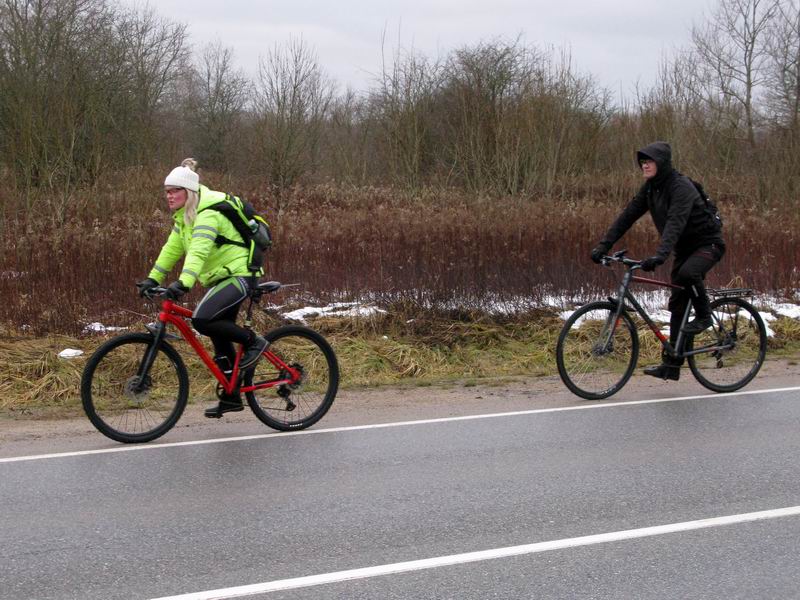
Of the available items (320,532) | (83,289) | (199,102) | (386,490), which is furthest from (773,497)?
(199,102)

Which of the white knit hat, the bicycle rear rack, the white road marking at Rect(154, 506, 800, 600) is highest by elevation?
the white knit hat

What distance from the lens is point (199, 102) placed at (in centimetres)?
3488

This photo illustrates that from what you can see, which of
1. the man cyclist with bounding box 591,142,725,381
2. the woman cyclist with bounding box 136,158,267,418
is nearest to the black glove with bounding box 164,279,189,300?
the woman cyclist with bounding box 136,158,267,418

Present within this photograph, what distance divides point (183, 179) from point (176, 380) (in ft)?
4.97

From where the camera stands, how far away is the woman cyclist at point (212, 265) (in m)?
6.66

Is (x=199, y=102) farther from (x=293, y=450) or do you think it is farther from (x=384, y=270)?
(x=293, y=450)

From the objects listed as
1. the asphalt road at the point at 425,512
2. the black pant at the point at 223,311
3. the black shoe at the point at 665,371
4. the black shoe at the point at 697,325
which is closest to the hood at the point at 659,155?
the black shoe at the point at 697,325

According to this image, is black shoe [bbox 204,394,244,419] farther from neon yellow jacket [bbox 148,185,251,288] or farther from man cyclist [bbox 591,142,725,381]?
man cyclist [bbox 591,142,725,381]

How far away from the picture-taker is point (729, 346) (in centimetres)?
883

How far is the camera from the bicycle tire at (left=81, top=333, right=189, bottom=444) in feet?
22.1

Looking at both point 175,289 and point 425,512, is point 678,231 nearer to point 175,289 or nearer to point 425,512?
point 425,512

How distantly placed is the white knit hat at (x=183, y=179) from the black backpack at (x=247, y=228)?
0.68 ft

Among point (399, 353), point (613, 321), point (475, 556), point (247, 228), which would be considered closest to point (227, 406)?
point (247, 228)

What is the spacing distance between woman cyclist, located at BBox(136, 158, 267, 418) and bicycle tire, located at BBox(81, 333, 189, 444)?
32 centimetres
